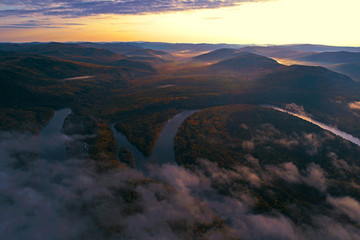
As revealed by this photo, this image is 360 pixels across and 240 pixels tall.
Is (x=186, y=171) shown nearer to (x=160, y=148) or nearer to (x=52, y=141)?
(x=160, y=148)

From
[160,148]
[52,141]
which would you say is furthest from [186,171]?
[52,141]

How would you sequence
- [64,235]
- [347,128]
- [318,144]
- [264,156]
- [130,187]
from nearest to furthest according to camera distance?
[64,235] < [130,187] < [264,156] < [318,144] < [347,128]

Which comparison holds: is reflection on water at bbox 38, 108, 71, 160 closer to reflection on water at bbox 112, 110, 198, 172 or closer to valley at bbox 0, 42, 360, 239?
valley at bbox 0, 42, 360, 239

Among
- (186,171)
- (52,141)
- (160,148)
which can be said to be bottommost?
(186,171)

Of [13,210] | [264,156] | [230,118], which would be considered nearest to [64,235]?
[13,210]

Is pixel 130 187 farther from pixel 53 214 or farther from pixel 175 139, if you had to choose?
pixel 175 139
